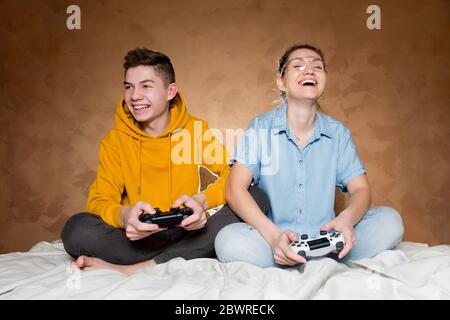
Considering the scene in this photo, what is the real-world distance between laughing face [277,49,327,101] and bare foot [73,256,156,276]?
63cm

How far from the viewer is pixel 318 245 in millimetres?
1007

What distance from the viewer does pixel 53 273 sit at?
102 centimetres

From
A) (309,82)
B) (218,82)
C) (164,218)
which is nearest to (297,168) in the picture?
→ (309,82)

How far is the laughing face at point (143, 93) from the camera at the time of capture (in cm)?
141

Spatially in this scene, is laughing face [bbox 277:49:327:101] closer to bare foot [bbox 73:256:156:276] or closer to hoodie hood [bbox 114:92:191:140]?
hoodie hood [bbox 114:92:191:140]

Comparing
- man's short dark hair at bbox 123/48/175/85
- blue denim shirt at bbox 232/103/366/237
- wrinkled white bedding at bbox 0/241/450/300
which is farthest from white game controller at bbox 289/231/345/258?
man's short dark hair at bbox 123/48/175/85

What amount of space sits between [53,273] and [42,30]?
131 cm

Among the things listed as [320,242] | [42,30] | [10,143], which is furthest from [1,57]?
[320,242]

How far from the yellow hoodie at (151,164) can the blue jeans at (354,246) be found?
0.27 metres

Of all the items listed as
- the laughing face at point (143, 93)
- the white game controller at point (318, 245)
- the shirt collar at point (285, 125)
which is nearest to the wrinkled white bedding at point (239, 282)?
the white game controller at point (318, 245)

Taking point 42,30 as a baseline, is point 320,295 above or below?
below

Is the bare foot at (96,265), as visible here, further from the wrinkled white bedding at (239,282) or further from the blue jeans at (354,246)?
the blue jeans at (354,246)
